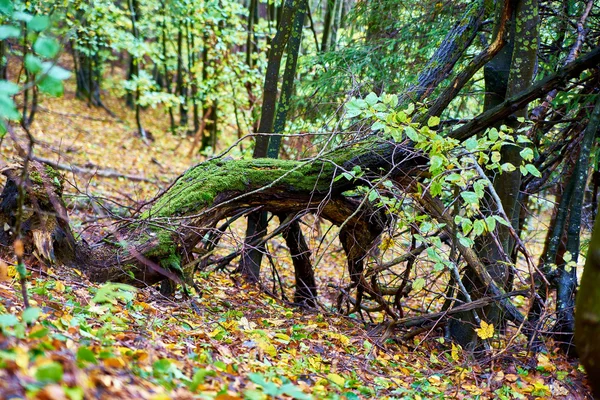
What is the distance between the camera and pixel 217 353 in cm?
325

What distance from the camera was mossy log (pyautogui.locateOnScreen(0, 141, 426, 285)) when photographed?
14.1ft

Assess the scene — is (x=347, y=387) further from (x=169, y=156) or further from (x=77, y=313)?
(x=169, y=156)

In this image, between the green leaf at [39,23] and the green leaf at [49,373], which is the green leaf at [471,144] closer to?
the green leaf at [39,23]

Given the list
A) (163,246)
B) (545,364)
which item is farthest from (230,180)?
(545,364)

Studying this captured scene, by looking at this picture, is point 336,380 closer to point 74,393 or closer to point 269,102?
point 74,393

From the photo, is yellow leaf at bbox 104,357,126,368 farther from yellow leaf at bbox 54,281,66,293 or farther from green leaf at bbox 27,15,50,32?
yellow leaf at bbox 54,281,66,293

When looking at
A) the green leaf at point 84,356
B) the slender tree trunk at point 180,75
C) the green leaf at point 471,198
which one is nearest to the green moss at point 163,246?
the green leaf at point 84,356

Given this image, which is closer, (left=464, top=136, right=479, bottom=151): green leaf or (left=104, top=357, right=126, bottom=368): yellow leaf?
(left=104, top=357, right=126, bottom=368): yellow leaf

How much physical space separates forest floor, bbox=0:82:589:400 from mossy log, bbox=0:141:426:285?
24 centimetres

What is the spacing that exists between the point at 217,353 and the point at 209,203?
186cm

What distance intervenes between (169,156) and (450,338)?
13093 millimetres

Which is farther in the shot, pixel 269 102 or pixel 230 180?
pixel 269 102

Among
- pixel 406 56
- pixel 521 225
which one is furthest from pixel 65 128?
pixel 521 225

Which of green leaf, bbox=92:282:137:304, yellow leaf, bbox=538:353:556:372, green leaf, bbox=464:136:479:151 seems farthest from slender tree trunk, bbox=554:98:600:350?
green leaf, bbox=92:282:137:304
